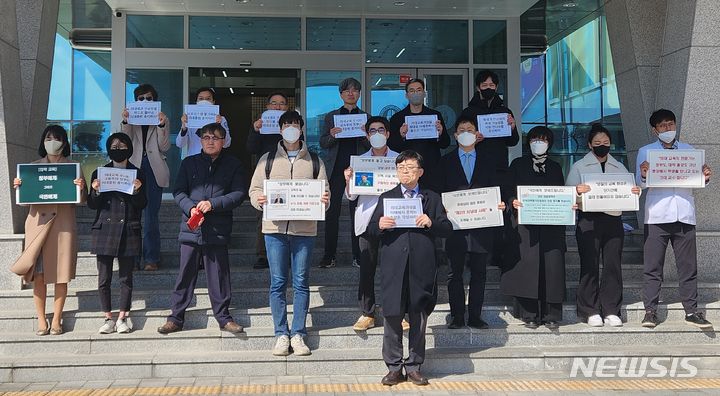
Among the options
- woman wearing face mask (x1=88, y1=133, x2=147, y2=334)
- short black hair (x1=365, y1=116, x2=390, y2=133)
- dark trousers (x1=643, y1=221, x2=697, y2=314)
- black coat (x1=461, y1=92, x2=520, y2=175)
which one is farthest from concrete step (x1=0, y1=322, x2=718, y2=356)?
short black hair (x1=365, y1=116, x2=390, y2=133)

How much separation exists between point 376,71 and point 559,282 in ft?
24.3

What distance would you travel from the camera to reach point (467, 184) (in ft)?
22.4

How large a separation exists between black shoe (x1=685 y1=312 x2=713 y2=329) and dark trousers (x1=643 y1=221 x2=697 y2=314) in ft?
0.21

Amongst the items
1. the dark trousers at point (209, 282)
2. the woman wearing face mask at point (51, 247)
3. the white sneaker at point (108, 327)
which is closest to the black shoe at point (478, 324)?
the dark trousers at point (209, 282)

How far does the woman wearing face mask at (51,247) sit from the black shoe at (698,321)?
660cm

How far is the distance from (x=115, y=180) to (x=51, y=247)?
975 millimetres

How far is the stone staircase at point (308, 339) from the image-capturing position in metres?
5.97

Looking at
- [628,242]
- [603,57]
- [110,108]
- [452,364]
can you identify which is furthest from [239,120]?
[452,364]

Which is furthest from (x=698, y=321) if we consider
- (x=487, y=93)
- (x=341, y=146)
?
(x=341, y=146)

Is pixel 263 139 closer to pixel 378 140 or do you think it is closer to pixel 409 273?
pixel 378 140

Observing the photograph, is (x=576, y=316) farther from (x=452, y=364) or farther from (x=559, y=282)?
(x=452, y=364)

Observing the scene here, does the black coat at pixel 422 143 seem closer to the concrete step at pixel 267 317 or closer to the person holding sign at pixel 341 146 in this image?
the person holding sign at pixel 341 146

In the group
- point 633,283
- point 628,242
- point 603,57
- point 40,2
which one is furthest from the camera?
point 603,57

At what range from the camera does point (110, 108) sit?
13.2 m
